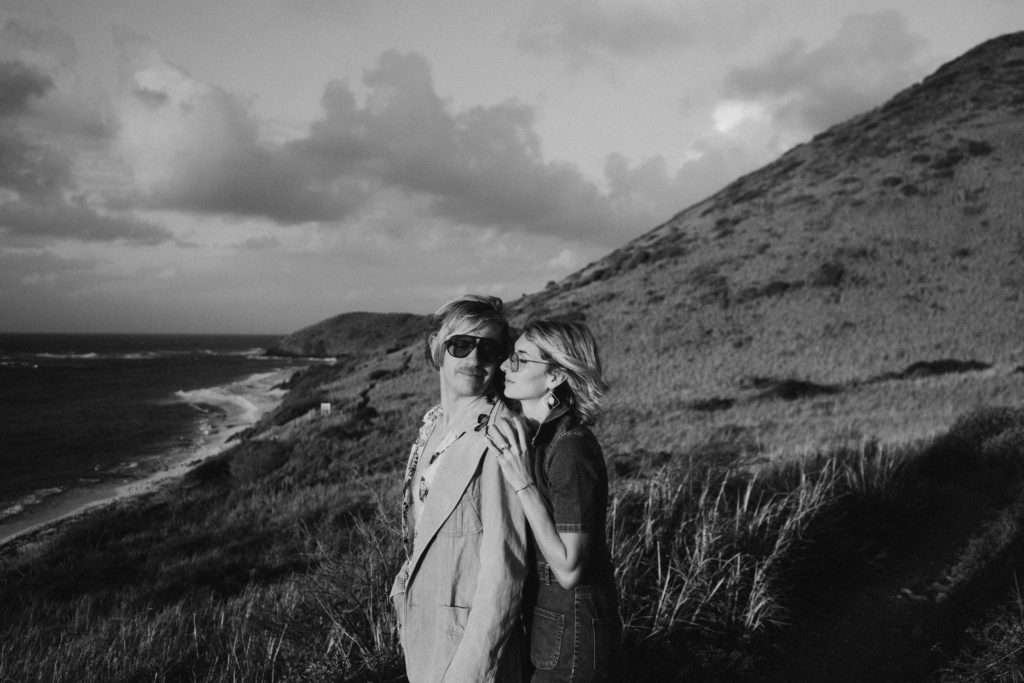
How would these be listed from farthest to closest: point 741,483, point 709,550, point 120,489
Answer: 1. point 120,489
2. point 741,483
3. point 709,550

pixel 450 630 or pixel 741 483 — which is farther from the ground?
pixel 450 630

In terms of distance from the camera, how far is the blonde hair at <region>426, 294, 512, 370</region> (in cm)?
245

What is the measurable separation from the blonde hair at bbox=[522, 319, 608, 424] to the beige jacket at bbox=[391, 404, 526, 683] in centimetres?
38

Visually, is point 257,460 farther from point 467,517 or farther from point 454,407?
point 467,517

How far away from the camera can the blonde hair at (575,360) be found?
2.31 meters

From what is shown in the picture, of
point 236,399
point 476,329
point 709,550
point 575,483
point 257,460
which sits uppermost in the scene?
point 476,329

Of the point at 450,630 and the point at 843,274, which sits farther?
the point at 843,274

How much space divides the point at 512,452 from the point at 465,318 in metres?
0.60

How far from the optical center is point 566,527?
207cm

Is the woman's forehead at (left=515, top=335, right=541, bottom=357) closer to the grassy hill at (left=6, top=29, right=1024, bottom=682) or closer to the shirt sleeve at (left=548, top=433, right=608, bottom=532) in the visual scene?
the shirt sleeve at (left=548, top=433, right=608, bottom=532)

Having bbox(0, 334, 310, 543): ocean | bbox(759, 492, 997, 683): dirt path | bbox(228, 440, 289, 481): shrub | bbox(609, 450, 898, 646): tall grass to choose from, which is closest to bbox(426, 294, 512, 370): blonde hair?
bbox(609, 450, 898, 646): tall grass

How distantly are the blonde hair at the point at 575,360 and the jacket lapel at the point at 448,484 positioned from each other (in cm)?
39

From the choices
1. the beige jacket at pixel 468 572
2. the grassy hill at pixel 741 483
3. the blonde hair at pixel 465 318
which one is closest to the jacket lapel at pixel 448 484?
the beige jacket at pixel 468 572

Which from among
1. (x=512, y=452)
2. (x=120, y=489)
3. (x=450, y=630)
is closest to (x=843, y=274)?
(x=120, y=489)
